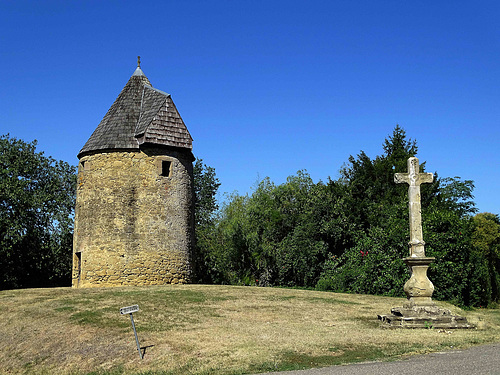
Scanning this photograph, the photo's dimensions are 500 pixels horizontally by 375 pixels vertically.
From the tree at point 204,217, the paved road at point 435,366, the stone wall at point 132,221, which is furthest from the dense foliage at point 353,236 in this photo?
the paved road at point 435,366

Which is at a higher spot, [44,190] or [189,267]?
[44,190]

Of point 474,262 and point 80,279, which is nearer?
point 474,262

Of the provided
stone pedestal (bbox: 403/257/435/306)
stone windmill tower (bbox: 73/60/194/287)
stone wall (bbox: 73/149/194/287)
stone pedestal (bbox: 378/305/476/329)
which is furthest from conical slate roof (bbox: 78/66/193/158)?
stone pedestal (bbox: 378/305/476/329)

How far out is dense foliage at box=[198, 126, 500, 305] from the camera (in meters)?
20.2

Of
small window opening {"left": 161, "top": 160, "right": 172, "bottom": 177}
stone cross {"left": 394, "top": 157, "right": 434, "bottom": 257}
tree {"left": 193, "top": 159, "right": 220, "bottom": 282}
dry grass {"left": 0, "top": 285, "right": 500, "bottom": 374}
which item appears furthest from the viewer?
tree {"left": 193, "top": 159, "right": 220, "bottom": 282}

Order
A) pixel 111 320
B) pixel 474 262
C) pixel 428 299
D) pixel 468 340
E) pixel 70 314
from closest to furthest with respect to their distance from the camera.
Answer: pixel 468 340, pixel 428 299, pixel 111 320, pixel 70 314, pixel 474 262

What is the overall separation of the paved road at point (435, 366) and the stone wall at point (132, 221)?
13.9 meters

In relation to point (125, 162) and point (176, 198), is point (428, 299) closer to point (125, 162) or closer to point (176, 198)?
point (176, 198)

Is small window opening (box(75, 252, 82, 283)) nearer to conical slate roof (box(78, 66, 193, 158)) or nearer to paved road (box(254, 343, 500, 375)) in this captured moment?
conical slate roof (box(78, 66, 193, 158))

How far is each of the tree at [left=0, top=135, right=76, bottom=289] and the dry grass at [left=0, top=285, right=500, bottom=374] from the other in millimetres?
14196

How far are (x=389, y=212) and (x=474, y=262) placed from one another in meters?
5.53

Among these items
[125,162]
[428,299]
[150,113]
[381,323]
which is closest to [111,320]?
[381,323]

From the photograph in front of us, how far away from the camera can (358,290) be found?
72.4ft

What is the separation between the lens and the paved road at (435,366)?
715cm
